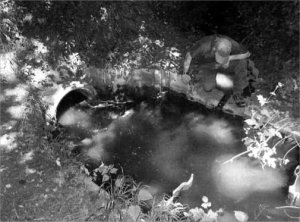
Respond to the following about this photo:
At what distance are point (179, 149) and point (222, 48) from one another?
6.47ft

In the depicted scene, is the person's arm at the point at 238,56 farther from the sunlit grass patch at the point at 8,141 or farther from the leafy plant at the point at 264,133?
the sunlit grass patch at the point at 8,141

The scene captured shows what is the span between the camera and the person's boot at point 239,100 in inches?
243

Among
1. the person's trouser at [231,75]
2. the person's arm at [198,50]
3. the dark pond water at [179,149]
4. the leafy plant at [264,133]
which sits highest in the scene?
the person's arm at [198,50]

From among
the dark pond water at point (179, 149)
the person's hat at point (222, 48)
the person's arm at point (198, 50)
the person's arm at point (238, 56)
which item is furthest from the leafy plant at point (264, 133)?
the person's arm at point (198, 50)

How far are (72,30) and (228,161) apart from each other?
379 centimetres

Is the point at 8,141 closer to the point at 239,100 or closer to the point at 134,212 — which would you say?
the point at 134,212

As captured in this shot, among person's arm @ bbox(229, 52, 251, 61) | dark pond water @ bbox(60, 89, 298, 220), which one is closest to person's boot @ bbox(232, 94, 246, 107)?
dark pond water @ bbox(60, 89, 298, 220)

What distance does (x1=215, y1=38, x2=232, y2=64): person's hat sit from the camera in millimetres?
5973

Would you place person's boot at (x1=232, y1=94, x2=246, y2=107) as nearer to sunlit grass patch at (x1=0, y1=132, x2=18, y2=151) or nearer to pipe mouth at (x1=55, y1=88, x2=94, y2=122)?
pipe mouth at (x1=55, y1=88, x2=94, y2=122)

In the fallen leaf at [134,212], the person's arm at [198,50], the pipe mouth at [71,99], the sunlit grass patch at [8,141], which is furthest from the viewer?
the person's arm at [198,50]

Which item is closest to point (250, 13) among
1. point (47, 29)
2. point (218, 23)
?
point (218, 23)

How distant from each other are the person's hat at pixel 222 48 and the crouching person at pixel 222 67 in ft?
0.14

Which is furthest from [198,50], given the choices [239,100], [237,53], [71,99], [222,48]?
[71,99]

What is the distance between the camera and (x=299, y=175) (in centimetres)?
500
